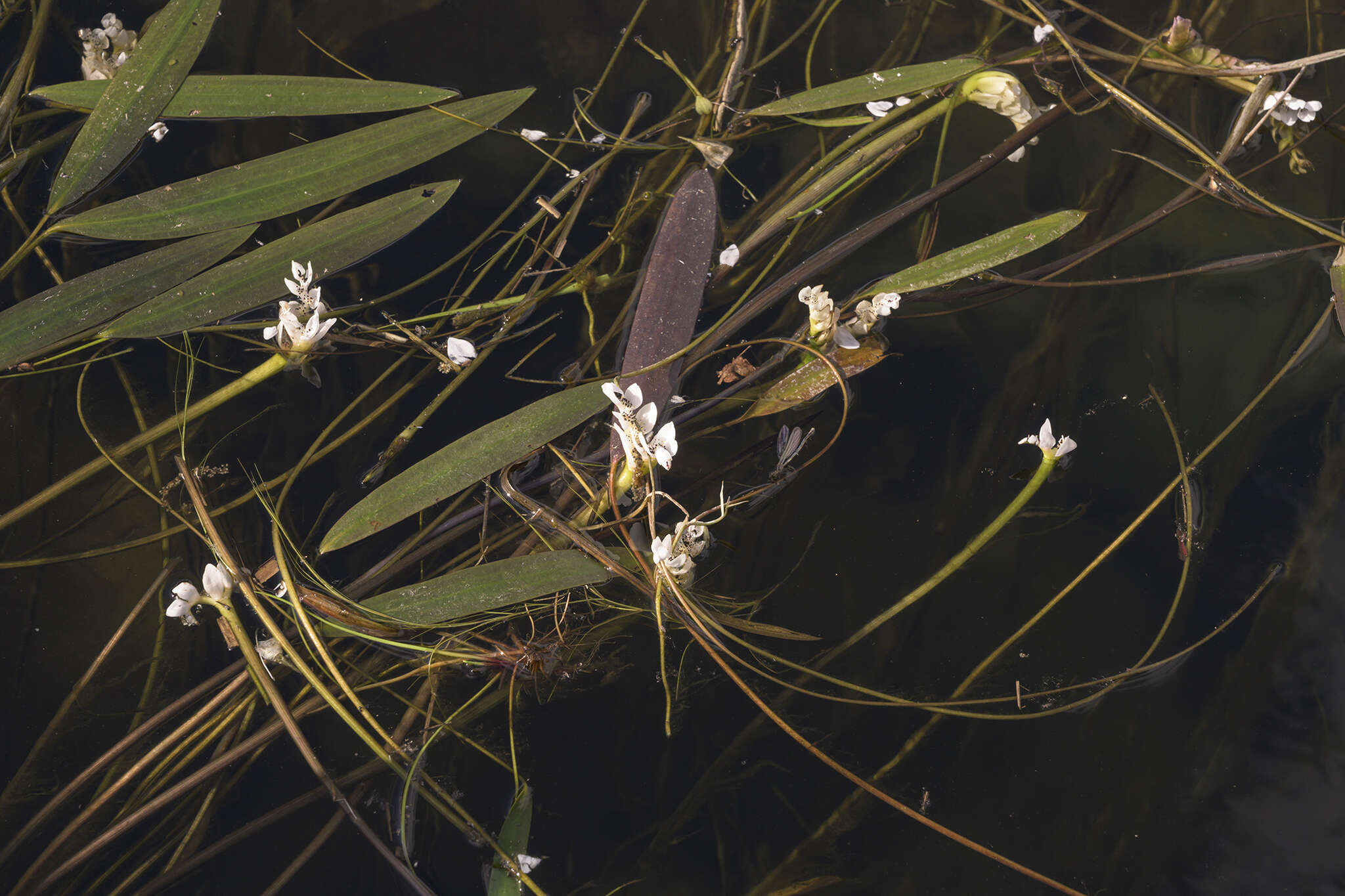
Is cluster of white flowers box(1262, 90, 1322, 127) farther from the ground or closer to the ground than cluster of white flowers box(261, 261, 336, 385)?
farther from the ground

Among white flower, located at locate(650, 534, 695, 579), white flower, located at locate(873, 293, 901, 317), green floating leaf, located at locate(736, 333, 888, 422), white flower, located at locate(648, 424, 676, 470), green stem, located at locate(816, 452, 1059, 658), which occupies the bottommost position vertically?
green stem, located at locate(816, 452, 1059, 658)

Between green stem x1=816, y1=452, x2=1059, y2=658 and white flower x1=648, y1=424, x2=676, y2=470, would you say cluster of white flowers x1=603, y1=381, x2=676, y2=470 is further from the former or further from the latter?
green stem x1=816, y1=452, x2=1059, y2=658

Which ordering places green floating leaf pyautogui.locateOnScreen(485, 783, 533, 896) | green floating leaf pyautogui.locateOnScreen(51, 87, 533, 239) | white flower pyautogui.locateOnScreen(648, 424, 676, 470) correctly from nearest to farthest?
white flower pyautogui.locateOnScreen(648, 424, 676, 470) < green floating leaf pyautogui.locateOnScreen(485, 783, 533, 896) < green floating leaf pyautogui.locateOnScreen(51, 87, 533, 239)

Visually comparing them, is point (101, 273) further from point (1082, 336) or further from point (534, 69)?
point (1082, 336)

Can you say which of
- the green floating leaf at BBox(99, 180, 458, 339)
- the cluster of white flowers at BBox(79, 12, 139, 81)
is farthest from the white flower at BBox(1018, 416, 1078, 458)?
the cluster of white flowers at BBox(79, 12, 139, 81)

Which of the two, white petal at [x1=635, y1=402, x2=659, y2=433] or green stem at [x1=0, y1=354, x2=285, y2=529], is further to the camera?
green stem at [x1=0, y1=354, x2=285, y2=529]

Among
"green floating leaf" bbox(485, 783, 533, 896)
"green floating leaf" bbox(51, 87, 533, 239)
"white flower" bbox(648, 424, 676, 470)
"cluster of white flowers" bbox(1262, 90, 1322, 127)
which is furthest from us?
"cluster of white flowers" bbox(1262, 90, 1322, 127)

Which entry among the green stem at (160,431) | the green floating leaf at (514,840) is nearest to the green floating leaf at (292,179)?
the green stem at (160,431)
